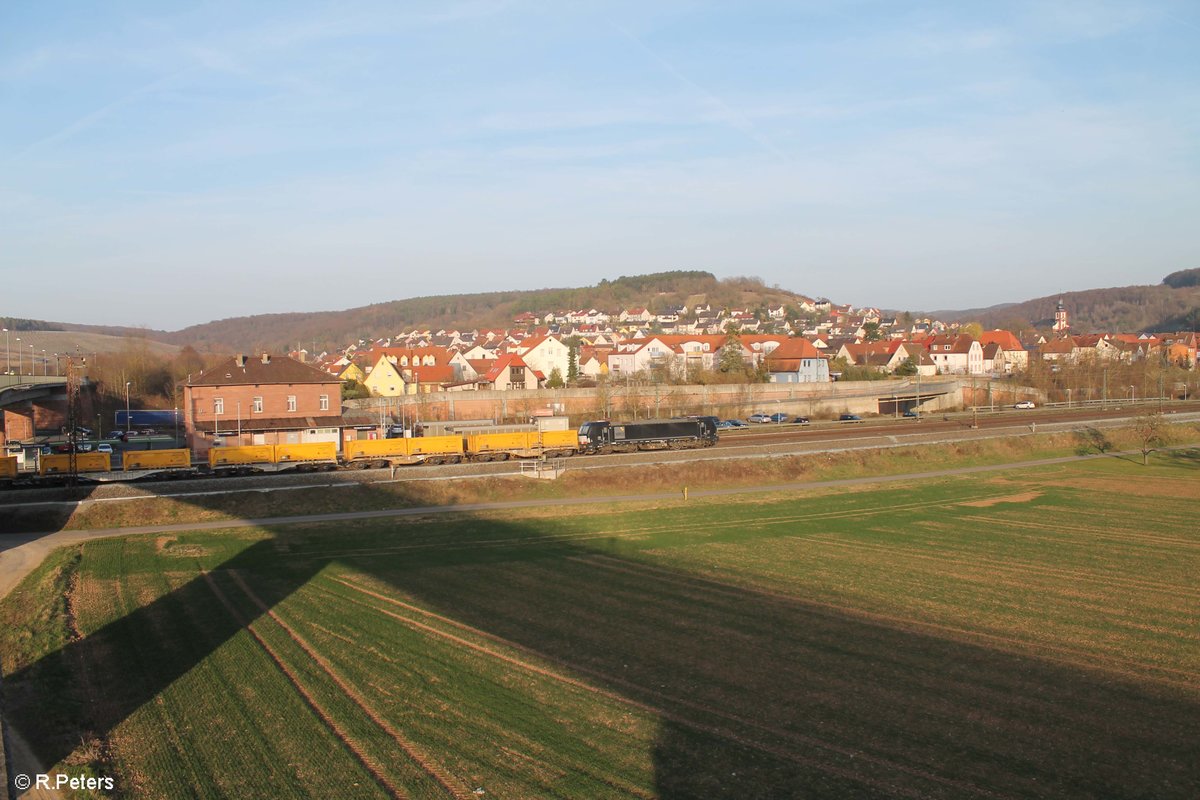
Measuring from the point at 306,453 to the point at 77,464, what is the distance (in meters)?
10.8

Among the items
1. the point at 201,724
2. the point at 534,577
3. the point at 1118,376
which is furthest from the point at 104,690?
the point at 1118,376

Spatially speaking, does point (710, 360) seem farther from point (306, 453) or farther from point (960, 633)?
point (960, 633)

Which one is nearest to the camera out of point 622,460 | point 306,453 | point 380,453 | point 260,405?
point 306,453

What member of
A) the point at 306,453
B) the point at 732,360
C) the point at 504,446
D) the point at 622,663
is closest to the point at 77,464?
the point at 306,453

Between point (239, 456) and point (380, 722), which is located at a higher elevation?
point (239, 456)

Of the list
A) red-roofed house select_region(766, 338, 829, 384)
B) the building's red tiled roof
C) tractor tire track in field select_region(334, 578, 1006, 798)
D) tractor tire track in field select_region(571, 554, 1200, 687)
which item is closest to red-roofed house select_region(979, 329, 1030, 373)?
red-roofed house select_region(766, 338, 829, 384)

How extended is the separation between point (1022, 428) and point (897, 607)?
145 ft

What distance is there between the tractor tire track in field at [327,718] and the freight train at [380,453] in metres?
24.1

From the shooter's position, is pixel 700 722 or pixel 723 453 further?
pixel 723 453

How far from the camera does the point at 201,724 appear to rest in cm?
1540

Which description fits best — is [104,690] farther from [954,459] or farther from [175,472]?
[954,459]

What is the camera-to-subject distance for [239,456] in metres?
45.8

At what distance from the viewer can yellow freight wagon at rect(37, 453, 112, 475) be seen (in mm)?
43156

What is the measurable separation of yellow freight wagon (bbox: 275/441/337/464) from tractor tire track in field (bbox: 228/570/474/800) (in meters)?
24.6
